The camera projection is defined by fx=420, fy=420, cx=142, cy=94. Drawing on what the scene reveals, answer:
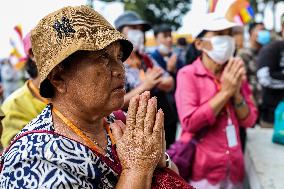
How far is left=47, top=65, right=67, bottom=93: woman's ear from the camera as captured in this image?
1.50 m

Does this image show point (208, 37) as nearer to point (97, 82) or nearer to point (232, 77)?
point (232, 77)

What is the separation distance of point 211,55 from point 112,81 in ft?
6.02

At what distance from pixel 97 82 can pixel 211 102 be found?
5.50 ft

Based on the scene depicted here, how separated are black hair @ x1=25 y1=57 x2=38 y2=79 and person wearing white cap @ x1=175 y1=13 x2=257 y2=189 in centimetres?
109

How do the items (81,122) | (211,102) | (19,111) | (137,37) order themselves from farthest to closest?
(137,37) < (211,102) < (19,111) < (81,122)

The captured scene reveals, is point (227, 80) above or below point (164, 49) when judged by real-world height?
above

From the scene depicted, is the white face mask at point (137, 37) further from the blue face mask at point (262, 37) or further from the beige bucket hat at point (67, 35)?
the blue face mask at point (262, 37)

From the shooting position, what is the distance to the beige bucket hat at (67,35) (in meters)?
1.42

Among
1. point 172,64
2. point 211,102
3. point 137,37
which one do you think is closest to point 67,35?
point 211,102

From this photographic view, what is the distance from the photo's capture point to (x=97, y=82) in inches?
58.4

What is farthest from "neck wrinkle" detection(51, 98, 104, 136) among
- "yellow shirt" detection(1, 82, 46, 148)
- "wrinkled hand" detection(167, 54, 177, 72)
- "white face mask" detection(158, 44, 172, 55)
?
"white face mask" detection(158, 44, 172, 55)

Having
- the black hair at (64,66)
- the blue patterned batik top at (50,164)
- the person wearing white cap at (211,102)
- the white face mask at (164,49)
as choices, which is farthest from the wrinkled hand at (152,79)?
the white face mask at (164,49)

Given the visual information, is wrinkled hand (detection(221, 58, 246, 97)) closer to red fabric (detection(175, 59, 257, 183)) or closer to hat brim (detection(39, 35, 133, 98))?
red fabric (detection(175, 59, 257, 183))

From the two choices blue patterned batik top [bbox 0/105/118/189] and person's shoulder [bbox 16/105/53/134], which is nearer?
blue patterned batik top [bbox 0/105/118/189]
